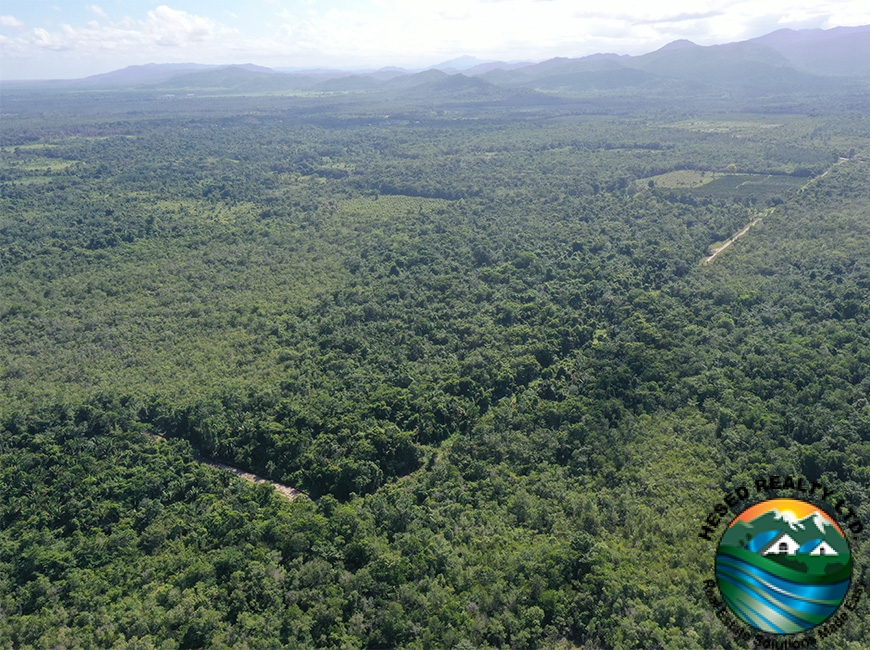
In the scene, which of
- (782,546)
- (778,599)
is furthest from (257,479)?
(782,546)

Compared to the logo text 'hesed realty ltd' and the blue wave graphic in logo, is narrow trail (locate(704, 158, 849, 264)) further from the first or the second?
the blue wave graphic in logo

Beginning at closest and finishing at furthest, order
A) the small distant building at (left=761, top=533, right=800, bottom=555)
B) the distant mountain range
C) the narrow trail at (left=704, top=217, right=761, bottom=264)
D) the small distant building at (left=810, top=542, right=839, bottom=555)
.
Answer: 1. the small distant building at (left=761, top=533, right=800, bottom=555)
2. the small distant building at (left=810, top=542, right=839, bottom=555)
3. the distant mountain range
4. the narrow trail at (left=704, top=217, right=761, bottom=264)

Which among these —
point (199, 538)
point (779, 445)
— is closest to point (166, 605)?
point (199, 538)

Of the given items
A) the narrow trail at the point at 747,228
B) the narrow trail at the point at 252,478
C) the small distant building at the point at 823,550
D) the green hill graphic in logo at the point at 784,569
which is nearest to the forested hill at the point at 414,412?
the narrow trail at the point at 252,478

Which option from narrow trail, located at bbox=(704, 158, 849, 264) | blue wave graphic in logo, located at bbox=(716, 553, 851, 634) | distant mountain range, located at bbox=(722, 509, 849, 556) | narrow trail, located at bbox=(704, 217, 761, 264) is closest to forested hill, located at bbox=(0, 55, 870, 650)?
narrow trail, located at bbox=(704, 158, 849, 264)

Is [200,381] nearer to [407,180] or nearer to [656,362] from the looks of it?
[656,362]

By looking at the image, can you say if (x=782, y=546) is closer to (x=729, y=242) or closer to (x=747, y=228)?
(x=729, y=242)
